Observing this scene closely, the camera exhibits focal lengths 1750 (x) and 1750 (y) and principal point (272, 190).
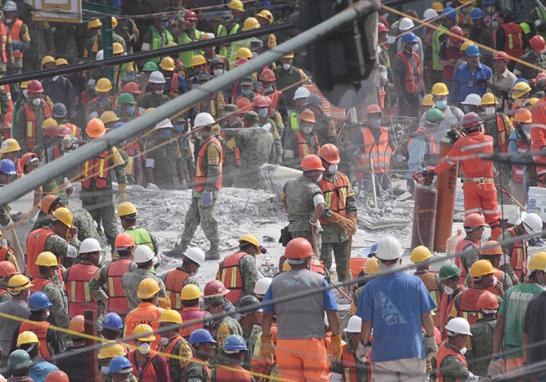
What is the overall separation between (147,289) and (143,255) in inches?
37.2

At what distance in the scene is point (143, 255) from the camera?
58.1 ft

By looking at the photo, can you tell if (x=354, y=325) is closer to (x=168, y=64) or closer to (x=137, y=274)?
(x=137, y=274)

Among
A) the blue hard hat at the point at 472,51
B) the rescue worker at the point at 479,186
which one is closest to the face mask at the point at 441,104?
the blue hard hat at the point at 472,51

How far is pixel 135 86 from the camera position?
85.8 feet

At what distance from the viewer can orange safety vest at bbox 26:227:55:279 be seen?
61.2 feet

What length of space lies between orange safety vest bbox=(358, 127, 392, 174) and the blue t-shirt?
799cm

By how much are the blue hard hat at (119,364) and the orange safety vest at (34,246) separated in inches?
145

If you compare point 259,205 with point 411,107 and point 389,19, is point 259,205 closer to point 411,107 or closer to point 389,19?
point 411,107

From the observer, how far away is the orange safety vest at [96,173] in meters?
21.1

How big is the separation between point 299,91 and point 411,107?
110 inches

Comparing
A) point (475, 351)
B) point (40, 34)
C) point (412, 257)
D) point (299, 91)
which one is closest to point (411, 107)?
point (299, 91)

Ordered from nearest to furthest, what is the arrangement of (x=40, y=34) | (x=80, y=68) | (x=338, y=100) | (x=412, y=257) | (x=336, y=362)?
(x=338, y=100)
(x=80, y=68)
(x=336, y=362)
(x=412, y=257)
(x=40, y=34)

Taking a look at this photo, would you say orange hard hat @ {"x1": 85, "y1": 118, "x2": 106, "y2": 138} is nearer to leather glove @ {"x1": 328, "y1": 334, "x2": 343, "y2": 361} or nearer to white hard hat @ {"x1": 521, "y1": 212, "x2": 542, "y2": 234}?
white hard hat @ {"x1": 521, "y1": 212, "x2": 542, "y2": 234}

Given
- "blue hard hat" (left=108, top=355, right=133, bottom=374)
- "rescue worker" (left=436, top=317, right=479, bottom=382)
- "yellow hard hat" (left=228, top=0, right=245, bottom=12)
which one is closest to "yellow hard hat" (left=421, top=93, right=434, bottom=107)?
"yellow hard hat" (left=228, top=0, right=245, bottom=12)
